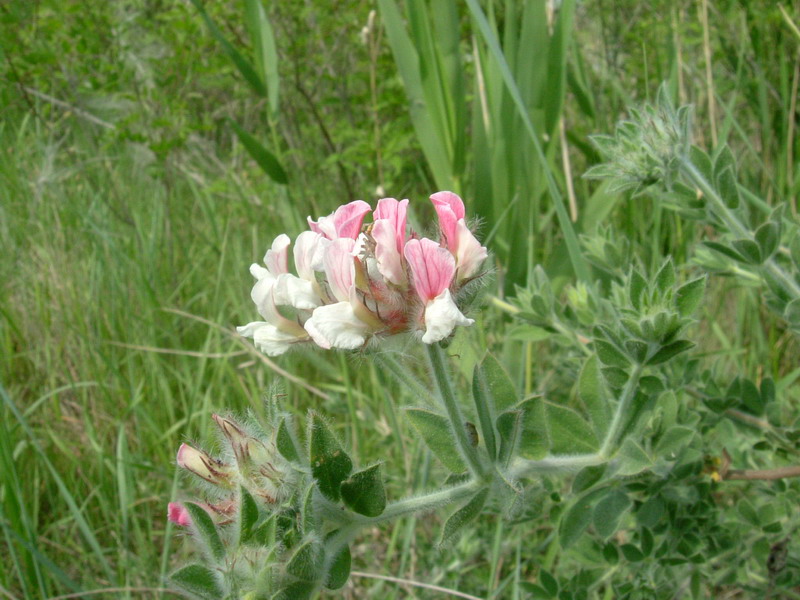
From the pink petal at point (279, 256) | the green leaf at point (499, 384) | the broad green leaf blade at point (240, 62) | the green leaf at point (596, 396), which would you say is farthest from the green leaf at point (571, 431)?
the broad green leaf blade at point (240, 62)

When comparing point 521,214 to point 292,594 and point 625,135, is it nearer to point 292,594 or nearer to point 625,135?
point 625,135

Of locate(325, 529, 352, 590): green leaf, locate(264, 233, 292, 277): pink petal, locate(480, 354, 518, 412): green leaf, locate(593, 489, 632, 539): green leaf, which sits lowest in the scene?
locate(593, 489, 632, 539): green leaf

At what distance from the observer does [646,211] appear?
2.55 meters

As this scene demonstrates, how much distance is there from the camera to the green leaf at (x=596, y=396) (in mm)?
1160

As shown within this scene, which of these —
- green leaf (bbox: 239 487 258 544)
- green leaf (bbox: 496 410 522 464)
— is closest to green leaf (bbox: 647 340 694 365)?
green leaf (bbox: 496 410 522 464)

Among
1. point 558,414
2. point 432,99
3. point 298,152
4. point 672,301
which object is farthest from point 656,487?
point 298,152

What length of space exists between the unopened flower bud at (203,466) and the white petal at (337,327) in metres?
0.21

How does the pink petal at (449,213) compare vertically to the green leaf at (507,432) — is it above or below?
above

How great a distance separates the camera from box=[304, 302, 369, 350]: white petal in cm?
84

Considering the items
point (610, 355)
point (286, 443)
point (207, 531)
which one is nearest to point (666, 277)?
point (610, 355)

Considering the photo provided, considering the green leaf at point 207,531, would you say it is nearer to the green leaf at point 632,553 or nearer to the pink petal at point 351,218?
the pink petal at point 351,218

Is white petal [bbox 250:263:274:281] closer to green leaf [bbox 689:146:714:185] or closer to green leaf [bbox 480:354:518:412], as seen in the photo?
green leaf [bbox 480:354:518:412]

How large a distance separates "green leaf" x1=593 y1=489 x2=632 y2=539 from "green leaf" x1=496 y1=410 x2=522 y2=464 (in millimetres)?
285

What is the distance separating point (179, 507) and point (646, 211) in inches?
80.9
